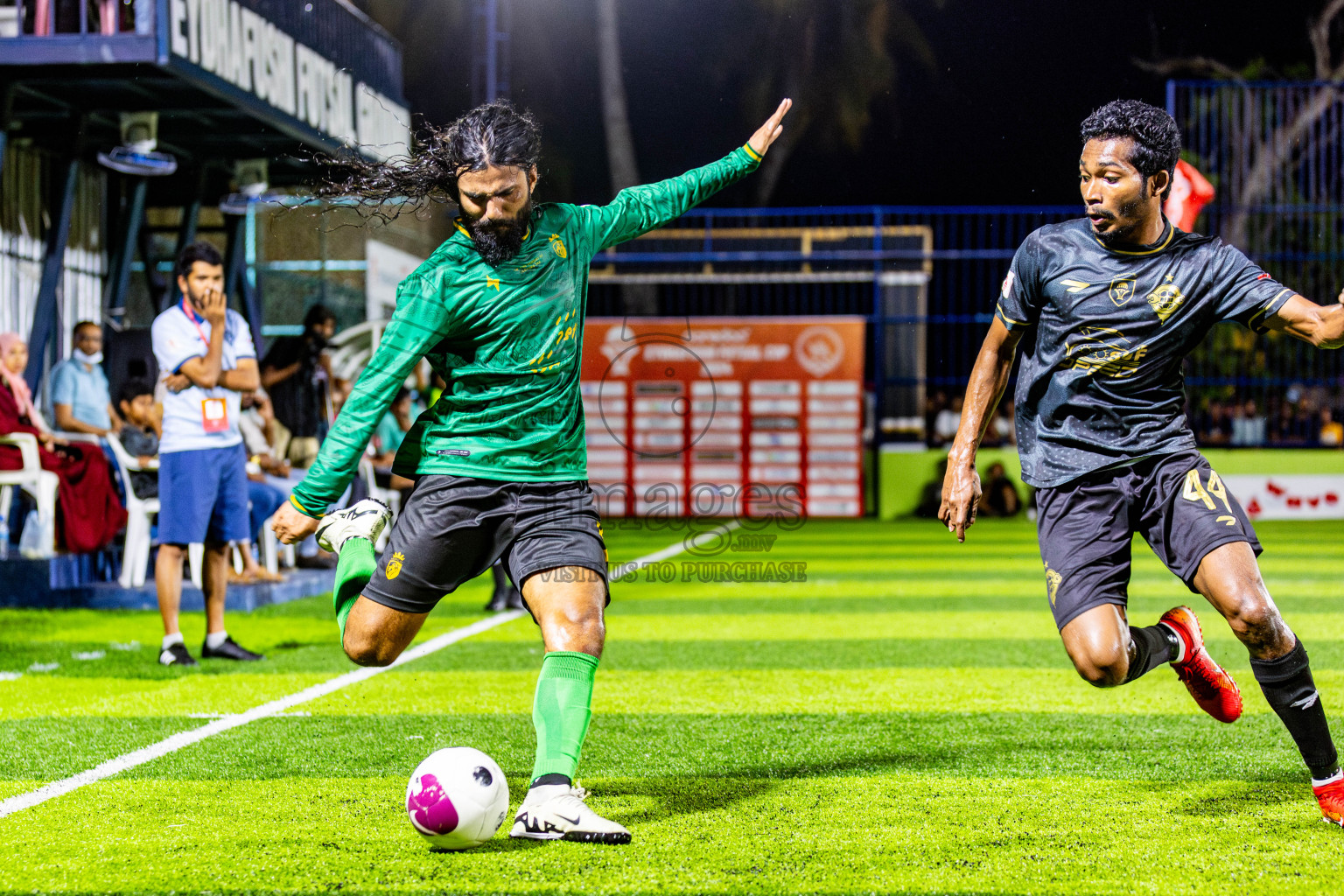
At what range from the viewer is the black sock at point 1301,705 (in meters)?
3.84

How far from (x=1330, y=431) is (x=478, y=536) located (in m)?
18.5

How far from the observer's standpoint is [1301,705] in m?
3.85

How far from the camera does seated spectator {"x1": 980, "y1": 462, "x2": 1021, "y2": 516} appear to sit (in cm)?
1986

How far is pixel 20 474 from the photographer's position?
940cm

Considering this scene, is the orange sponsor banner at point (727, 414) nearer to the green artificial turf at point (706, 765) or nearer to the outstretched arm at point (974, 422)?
the green artificial turf at point (706, 765)

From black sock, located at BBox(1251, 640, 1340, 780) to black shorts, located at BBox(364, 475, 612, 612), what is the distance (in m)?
1.97

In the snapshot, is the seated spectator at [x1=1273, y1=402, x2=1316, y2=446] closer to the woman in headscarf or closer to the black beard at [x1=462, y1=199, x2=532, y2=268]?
the woman in headscarf

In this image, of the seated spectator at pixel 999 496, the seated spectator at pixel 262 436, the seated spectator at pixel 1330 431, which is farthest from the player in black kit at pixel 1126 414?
the seated spectator at pixel 1330 431

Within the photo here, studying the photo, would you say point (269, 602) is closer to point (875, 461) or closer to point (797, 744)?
point (797, 744)

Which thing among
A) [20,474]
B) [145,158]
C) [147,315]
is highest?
[145,158]

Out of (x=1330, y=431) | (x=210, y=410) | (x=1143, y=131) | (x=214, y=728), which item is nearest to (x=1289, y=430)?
(x=1330, y=431)

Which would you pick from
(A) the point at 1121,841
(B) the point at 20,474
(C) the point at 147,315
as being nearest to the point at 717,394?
(C) the point at 147,315

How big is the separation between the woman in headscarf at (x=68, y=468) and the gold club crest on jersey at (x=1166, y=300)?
8.09 metres

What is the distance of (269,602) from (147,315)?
22.3 feet
